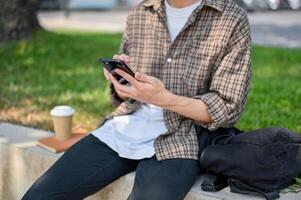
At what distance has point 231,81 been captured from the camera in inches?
92.0

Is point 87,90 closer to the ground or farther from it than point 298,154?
closer to the ground

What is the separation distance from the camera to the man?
2.28m

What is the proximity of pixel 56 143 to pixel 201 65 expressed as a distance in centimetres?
105

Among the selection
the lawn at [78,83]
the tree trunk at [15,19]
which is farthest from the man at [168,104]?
the tree trunk at [15,19]

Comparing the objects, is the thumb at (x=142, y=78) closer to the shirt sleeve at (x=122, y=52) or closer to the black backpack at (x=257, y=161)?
the black backpack at (x=257, y=161)

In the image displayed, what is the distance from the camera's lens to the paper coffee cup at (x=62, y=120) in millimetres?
3002

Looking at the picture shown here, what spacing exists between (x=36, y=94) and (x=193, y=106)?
2.81 m

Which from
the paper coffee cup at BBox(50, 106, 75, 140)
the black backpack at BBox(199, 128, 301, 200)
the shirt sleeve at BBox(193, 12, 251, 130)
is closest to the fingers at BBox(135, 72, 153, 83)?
the shirt sleeve at BBox(193, 12, 251, 130)

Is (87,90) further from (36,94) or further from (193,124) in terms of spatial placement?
(193,124)

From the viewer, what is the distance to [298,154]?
Answer: 2.31 metres

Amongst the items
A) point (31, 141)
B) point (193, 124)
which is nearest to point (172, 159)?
point (193, 124)

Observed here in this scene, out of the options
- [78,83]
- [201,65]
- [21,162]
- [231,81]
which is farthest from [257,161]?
[78,83]

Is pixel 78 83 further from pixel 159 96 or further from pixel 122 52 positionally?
pixel 159 96

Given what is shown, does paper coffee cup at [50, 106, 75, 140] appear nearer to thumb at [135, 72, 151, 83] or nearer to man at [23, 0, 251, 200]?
man at [23, 0, 251, 200]
